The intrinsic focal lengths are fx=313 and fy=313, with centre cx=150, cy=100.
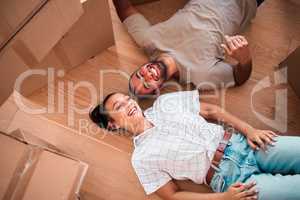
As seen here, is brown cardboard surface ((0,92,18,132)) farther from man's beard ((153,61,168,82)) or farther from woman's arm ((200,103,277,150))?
woman's arm ((200,103,277,150))

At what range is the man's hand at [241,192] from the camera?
0.95 m

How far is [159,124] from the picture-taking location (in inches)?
45.0

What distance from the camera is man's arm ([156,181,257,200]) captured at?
3.14 feet

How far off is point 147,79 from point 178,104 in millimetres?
157

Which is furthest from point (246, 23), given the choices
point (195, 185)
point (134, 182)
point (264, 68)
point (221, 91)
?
point (134, 182)

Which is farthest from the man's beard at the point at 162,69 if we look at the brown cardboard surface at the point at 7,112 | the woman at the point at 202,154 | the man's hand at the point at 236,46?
the brown cardboard surface at the point at 7,112

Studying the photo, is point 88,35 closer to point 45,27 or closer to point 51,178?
point 45,27

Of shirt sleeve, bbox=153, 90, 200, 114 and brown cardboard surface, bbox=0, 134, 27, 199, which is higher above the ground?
brown cardboard surface, bbox=0, 134, 27, 199

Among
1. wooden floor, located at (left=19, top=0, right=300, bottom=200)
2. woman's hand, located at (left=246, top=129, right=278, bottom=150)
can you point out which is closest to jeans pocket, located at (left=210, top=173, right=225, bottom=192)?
woman's hand, located at (left=246, top=129, right=278, bottom=150)

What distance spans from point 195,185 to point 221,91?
422 mm

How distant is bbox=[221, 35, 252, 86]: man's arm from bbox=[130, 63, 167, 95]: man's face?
0.27 metres

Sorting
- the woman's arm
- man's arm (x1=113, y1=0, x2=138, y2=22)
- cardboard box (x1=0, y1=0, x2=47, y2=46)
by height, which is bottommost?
the woman's arm

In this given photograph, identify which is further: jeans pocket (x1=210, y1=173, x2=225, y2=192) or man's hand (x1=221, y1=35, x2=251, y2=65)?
man's hand (x1=221, y1=35, x2=251, y2=65)

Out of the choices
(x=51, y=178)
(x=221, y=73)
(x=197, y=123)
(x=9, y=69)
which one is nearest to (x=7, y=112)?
(x=9, y=69)
